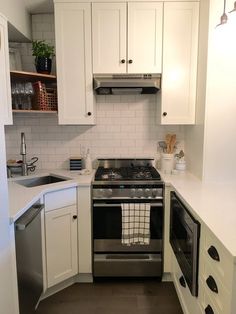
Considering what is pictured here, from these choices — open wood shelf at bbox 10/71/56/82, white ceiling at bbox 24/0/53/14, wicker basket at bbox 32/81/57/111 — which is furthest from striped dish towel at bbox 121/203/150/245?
white ceiling at bbox 24/0/53/14

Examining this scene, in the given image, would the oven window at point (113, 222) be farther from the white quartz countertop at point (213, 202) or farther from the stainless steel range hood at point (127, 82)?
the stainless steel range hood at point (127, 82)

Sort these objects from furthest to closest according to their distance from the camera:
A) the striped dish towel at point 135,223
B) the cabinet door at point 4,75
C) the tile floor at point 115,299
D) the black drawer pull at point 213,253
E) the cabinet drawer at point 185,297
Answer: the striped dish towel at point 135,223 → the tile floor at point 115,299 → the cabinet door at point 4,75 → the cabinet drawer at point 185,297 → the black drawer pull at point 213,253

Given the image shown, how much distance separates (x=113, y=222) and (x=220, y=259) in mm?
1208

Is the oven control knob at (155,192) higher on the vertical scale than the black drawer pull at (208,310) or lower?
higher

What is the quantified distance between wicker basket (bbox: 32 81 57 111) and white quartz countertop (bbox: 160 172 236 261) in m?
1.33

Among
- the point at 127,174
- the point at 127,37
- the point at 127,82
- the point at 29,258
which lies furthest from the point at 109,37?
the point at 29,258

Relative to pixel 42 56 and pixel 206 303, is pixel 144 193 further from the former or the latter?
pixel 42 56

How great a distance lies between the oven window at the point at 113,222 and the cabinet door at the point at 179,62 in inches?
36.5

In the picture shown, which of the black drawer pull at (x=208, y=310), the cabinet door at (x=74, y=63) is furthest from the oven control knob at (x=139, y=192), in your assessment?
the black drawer pull at (x=208, y=310)

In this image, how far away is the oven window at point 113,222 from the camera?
225cm

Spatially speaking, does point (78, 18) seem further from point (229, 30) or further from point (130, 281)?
point (130, 281)

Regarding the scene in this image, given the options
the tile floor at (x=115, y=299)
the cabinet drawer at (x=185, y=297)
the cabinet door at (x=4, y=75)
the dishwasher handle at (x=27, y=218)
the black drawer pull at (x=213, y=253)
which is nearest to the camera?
the black drawer pull at (x=213, y=253)

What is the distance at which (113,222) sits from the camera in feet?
7.41

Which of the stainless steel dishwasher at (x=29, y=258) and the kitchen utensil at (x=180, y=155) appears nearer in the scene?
the stainless steel dishwasher at (x=29, y=258)
